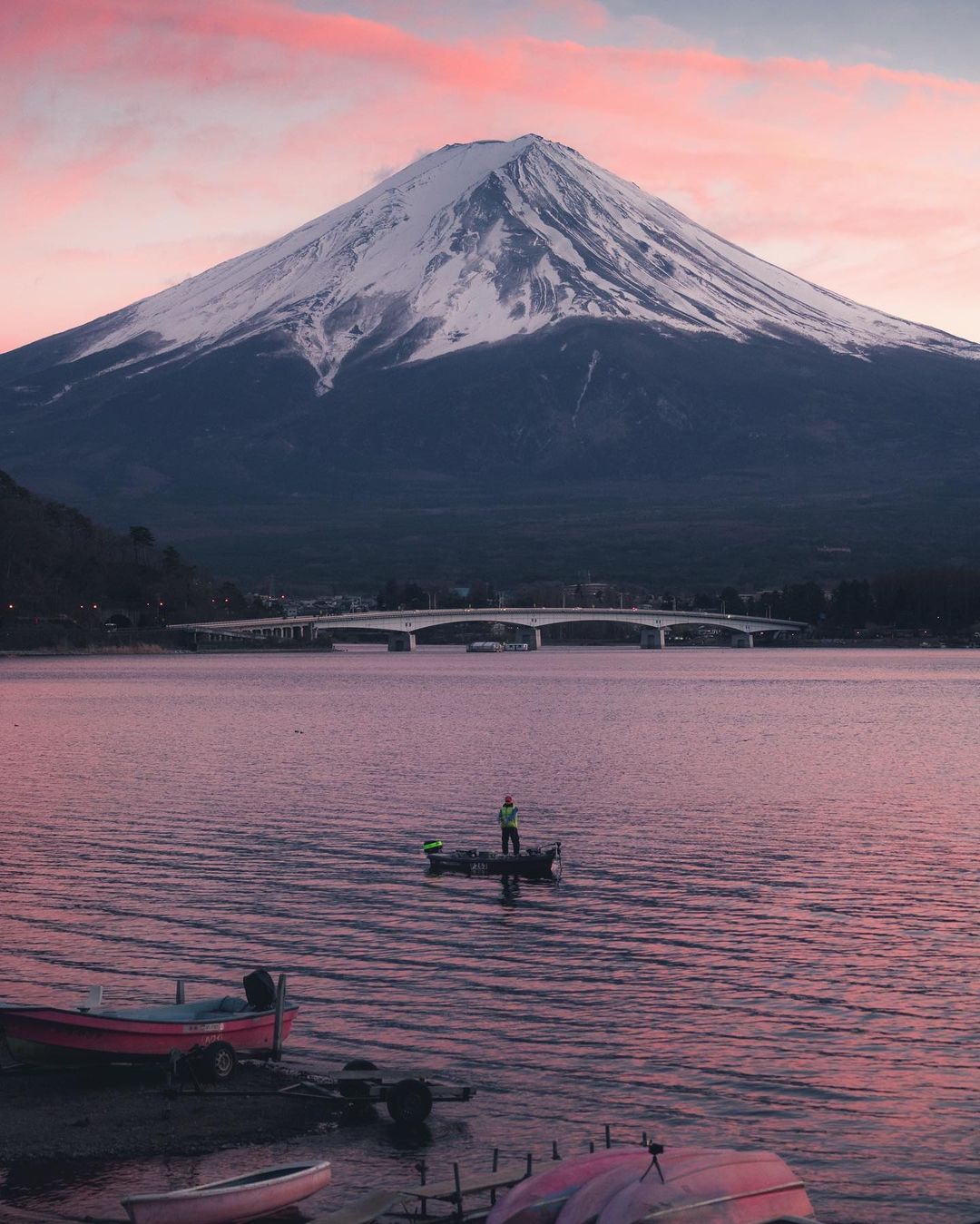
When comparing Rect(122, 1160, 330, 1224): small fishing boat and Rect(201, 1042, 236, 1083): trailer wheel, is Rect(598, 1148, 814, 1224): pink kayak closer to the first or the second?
Rect(122, 1160, 330, 1224): small fishing boat

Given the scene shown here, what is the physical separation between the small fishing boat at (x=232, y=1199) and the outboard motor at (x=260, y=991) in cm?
609

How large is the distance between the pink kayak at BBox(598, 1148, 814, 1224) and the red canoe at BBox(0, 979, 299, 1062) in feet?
26.5

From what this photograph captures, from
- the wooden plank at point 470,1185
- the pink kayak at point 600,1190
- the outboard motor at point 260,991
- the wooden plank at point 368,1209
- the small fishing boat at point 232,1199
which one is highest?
the outboard motor at point 260,991

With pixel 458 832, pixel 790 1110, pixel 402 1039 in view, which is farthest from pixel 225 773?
pixel 790 1110

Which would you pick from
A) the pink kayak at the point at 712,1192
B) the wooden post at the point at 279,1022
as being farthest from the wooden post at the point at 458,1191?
the wooden post at the point at 279,1022

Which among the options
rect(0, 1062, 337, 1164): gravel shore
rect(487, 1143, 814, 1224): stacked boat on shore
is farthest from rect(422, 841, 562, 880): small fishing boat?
rect(487, 1143, 814, 1224): stacked boat on shore

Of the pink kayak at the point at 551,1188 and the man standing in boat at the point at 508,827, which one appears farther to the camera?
the man standing in boat at the point at 508,827

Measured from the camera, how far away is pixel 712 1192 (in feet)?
57.2

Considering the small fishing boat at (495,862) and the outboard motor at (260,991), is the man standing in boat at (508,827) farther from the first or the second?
the outboard motor at (260,991)

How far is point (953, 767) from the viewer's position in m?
70.3

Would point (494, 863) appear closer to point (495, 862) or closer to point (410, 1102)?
point (495, 862)

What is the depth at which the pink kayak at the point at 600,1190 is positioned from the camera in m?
17.1

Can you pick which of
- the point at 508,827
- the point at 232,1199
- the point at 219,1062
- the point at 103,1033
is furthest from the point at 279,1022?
the point at 508,827

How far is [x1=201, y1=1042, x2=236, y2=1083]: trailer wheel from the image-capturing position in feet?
75.9
